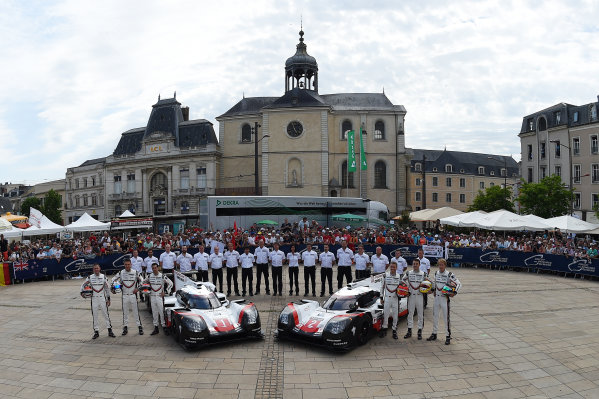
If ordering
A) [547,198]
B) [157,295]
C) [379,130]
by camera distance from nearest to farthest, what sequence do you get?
[157,295] → [547,198] → [379,130]

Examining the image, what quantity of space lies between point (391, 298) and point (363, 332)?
5.16ft

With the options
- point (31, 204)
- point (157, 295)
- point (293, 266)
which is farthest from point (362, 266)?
point (31, 204)

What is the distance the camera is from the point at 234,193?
63.2 meters

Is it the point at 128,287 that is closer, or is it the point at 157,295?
the point at 157,295

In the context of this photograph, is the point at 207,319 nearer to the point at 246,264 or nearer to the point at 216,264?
the point at 246,264

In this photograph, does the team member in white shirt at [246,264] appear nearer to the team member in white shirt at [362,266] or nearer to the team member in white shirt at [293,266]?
the team member in white shirt at [293,266]

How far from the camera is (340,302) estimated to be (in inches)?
498

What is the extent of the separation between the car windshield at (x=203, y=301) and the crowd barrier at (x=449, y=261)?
11955mm

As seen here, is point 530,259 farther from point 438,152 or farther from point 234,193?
point 438,152

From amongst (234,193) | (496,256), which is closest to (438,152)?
(234,193)

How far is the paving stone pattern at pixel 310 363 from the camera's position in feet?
30.7

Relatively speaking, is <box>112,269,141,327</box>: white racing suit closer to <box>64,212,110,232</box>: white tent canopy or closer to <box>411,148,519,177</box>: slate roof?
<box>64,212,110,232</box>: white tent canopy

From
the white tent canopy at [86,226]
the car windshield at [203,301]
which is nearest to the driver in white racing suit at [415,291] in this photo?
the car windshield at [203,301]

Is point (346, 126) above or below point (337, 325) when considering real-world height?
above
